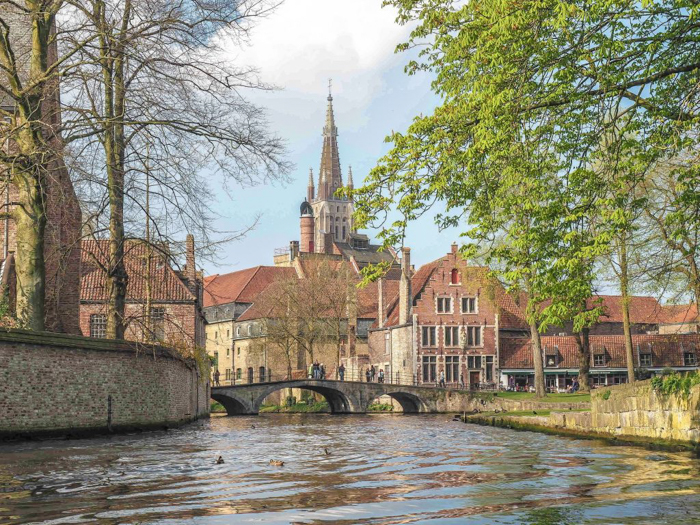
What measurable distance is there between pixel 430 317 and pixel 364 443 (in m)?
40.0

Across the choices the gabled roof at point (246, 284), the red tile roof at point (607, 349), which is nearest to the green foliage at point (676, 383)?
the red tile roof at point (607, 349)

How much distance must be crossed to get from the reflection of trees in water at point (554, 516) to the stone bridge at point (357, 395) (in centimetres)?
4527

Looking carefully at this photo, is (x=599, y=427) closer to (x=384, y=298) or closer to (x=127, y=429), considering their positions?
(x=127, y=429)

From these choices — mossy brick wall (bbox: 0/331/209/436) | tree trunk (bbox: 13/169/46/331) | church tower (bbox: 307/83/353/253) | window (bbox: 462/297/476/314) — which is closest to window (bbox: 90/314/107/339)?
mossy brick wall (bbox: 0/331/209/436)

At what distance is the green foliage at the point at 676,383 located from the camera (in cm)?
1541

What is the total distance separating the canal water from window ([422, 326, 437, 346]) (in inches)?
1672

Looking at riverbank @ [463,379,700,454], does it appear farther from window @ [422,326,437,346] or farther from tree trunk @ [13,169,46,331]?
window @ [422,326,437,346]

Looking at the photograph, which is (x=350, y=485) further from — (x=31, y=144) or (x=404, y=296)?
(x=404, y=296)

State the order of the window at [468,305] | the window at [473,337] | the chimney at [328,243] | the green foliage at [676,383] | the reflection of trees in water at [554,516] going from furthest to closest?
the chimney at [328,243] → the window at [468,305] → the window at [473,337] → the green foliage at [676,383] → the reflection of trees in water at [554,516]

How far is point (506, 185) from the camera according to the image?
1498 cm

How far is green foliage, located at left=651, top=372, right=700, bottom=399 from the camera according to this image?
15.4 metres

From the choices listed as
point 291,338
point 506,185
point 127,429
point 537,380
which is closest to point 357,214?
point 506,185

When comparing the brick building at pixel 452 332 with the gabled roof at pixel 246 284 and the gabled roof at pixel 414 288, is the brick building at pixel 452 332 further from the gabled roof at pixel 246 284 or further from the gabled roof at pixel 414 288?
the gabled roof at pixel 246 284

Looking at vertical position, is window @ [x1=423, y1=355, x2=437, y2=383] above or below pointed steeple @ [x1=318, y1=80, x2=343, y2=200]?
below
